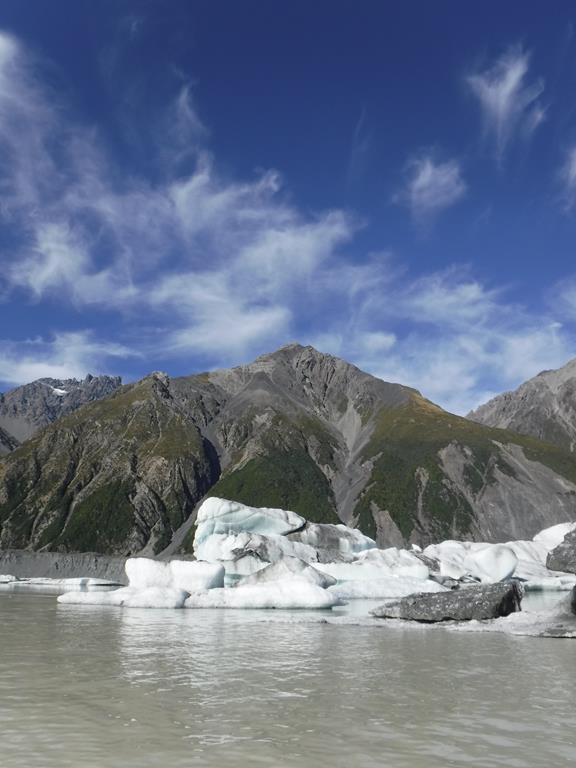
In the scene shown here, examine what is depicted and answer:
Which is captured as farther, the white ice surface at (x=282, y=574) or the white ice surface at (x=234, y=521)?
the white ice surface at (x=234, y=521)

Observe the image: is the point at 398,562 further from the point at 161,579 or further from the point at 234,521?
the point at 161,579

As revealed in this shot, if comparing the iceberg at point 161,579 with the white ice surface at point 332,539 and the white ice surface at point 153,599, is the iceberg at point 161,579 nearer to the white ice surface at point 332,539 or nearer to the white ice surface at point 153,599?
the white ice surface at point 153,599

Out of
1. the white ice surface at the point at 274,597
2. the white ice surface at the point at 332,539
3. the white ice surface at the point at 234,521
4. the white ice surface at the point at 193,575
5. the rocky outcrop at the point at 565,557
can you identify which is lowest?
the white ice surface at the point at 274,597

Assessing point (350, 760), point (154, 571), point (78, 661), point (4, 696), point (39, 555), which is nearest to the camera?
point (350, 760)

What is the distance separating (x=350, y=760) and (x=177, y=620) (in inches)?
1149

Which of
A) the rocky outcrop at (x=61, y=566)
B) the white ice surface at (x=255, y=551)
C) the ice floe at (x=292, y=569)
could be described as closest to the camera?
the ice floe at (x=292, y=569)

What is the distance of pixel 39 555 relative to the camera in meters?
161

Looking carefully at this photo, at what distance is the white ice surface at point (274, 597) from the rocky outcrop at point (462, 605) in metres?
10.2

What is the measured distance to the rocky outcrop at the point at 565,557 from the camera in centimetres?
3353

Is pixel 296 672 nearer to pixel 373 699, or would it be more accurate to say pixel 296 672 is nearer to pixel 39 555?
pixel 373 699

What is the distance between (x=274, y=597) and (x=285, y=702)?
114ft

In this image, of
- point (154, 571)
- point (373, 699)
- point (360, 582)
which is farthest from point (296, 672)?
point (360, 582)

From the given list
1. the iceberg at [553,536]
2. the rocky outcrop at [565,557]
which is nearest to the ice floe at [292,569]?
the iceberg at [553,536]

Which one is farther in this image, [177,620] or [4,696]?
[177,620]
